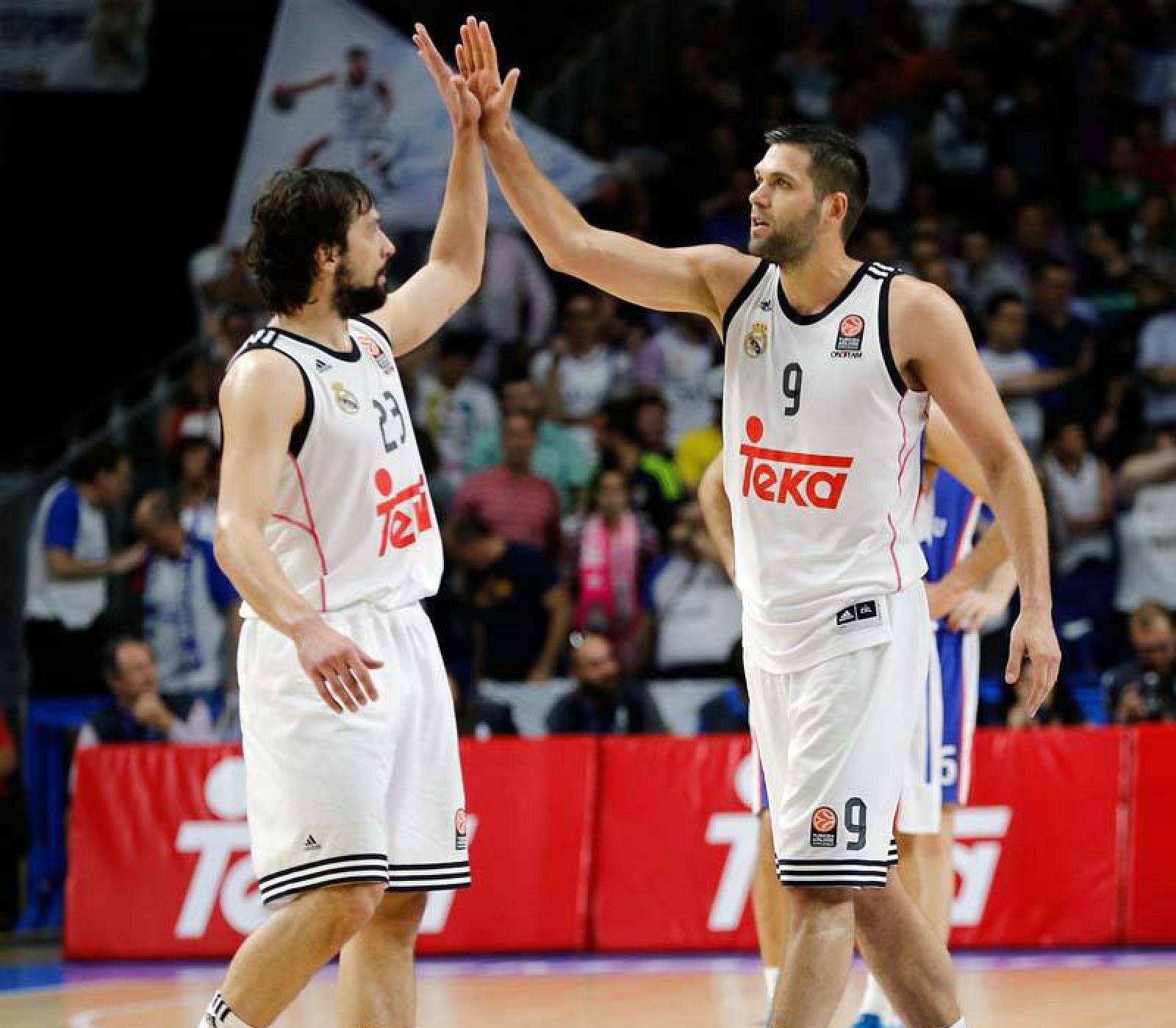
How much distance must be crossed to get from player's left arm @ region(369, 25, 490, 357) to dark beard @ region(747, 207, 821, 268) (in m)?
0.90

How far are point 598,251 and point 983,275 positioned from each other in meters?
8.87

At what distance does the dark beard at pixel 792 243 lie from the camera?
5.68m

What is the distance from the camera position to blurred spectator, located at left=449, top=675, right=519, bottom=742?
11.1m

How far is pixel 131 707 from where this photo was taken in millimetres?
11016

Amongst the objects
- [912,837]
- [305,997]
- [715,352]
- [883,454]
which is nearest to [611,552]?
[715,352]

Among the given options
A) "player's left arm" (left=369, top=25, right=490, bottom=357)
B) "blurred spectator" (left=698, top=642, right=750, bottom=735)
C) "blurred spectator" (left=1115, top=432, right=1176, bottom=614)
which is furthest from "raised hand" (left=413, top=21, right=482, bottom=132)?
"blurred spectator" (left=1115, top=432, right=1176, bottom=614)

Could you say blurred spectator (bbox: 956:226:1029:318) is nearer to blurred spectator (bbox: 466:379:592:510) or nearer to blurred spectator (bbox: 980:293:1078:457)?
blurred spectator (bbox: 980:293:1078:457)

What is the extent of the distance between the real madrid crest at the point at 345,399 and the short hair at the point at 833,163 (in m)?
1.34

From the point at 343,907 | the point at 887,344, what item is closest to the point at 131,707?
the point at 343,907

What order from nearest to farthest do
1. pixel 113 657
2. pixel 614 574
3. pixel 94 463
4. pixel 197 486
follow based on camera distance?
pixel 113 657 → pixel 614 574 → pixel 197 486 → pixel 94 463

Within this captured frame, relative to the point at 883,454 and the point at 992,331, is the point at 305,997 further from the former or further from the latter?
the point at 992,331

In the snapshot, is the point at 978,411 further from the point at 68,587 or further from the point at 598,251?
the point at 68,587

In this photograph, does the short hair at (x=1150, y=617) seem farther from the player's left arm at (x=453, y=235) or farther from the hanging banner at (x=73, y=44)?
the hanging banner at (x=73, y=44)

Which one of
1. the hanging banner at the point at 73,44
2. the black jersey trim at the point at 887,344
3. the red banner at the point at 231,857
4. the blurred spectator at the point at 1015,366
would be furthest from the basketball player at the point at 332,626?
the hanging banner at the point at 73,44
